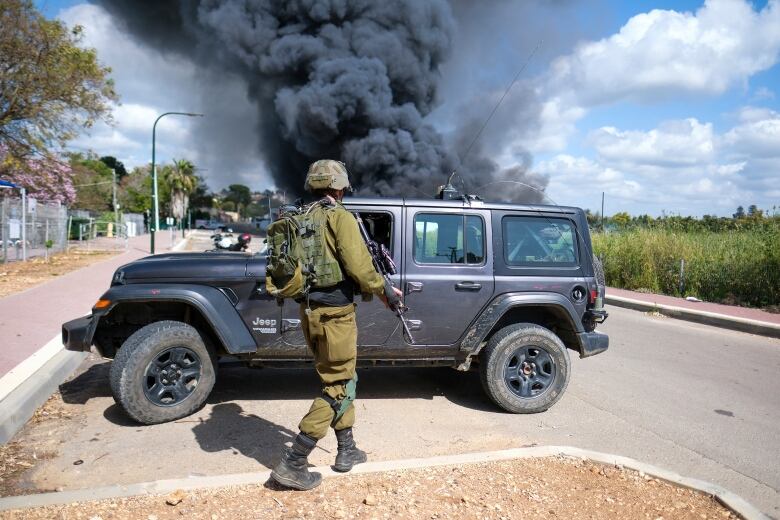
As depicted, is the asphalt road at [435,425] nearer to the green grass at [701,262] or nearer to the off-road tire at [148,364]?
the off-road tire at [148,364]

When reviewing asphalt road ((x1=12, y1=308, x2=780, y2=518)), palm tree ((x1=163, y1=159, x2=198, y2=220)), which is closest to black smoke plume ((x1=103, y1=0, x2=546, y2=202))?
asphalt road ((x1=12, y1=308, x2=780, y2=518))

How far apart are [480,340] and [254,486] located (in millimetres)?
2072

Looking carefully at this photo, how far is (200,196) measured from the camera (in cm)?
9069

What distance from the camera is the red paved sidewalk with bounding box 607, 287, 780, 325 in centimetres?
971

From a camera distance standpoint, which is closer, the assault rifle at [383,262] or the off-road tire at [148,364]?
the assault rifle at [383,262]

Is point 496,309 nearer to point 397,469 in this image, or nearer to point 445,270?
point 445,270

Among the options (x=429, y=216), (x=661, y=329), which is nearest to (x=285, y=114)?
(x=661, y=329)

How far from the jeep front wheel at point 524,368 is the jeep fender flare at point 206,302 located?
1830 millimetres

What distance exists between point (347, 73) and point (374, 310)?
→ 24.4m

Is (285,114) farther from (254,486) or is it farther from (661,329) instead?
(254,486)

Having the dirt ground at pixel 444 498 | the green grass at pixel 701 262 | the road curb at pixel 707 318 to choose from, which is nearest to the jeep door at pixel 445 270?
the dirt ground at pixel 444 498

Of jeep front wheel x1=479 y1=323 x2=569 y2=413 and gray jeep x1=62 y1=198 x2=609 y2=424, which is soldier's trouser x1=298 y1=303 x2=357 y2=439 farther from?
jeep front wheel x1=479 y1=323 x2=569 y2=413

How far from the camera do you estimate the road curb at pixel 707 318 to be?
8734 millimetres

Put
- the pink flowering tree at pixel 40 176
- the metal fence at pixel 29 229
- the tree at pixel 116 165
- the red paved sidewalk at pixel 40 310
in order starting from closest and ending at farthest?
the red paved sidewalk at pixel 40 310
the metal fence at pixel 29 229
the pink flowering tree at pixel 40 176
the tree at pixel 116 165
